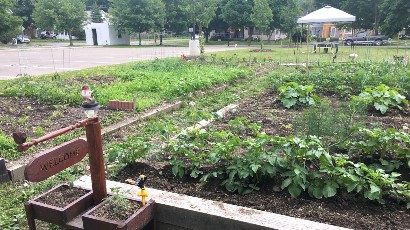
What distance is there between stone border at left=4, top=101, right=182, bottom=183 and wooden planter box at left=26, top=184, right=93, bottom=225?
4.54 ft

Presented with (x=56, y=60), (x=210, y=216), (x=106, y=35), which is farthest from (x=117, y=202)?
(x=106, y=35)

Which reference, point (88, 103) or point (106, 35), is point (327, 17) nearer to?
point (88, 103)

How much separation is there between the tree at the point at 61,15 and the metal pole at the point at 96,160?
129 feet

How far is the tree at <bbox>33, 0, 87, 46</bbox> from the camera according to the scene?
125 ft

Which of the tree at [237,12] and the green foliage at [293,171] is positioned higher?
the tree at [237,12]

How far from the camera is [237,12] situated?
136 ft

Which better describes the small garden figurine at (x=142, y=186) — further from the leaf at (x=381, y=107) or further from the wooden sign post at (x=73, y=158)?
the leaf at (x=381, y=107)

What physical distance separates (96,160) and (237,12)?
135 ft

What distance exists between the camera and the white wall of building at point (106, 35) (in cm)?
4038

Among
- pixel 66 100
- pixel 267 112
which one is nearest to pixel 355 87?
pixel 267 112

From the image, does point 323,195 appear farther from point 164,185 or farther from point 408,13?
point 408,13

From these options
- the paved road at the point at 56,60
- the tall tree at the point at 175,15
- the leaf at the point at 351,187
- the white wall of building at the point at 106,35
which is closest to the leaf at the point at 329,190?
the leaf at the point at 351,187

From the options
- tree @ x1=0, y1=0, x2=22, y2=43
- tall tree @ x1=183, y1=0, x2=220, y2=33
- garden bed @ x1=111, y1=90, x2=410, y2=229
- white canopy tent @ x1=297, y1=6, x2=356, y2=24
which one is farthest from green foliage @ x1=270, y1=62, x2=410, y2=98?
tree @ x1=0, y1=0, x2=22, y2=43

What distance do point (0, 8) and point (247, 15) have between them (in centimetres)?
2506
